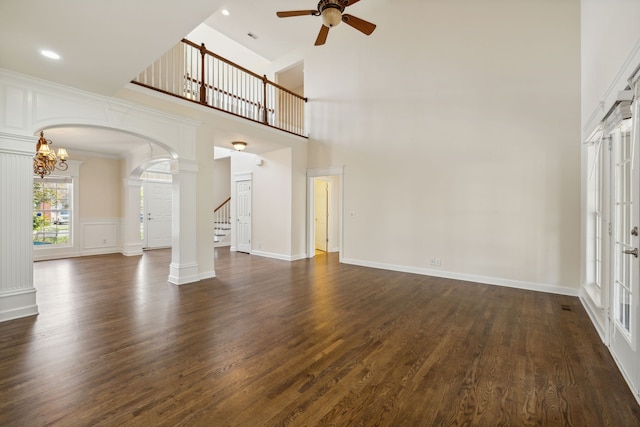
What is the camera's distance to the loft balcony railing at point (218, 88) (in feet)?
15.9

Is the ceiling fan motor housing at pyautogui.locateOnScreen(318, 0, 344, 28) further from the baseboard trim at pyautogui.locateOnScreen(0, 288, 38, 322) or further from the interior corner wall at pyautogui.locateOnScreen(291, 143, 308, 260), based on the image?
the baseboard trim at pyautogui.locateOnScreen(0, 288, 38, 322)

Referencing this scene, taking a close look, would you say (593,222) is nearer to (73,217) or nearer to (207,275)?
(207,275)

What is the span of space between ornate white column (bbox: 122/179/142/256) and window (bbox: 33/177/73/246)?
119 cm

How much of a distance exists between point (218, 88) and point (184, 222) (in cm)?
299

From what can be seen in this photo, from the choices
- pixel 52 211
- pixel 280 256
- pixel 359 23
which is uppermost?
pixel 359 23

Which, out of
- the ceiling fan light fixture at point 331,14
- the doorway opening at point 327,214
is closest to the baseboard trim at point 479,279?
the doorway opening at point 327,214

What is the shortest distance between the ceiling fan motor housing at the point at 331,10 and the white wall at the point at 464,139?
3.03 metres

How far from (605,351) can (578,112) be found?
334 cm

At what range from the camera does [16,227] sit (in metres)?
3.25

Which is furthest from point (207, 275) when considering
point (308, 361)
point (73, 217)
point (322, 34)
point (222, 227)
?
point (73, 217)

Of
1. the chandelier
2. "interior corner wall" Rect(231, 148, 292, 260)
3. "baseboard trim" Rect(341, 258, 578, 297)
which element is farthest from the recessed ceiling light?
"baseboard trim" Rect(341, 258, 578, 297)

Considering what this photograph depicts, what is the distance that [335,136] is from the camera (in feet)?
22.0

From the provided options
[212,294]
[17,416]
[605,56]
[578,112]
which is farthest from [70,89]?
[578,112]

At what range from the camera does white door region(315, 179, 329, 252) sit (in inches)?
330
